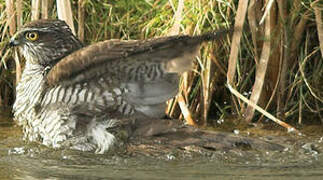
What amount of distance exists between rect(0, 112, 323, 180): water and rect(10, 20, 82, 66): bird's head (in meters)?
0.70

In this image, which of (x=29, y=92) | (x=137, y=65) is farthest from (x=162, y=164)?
(x=29, y=92)

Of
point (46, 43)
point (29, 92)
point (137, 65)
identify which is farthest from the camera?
point (46, 43)

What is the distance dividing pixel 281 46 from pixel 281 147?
106 cm

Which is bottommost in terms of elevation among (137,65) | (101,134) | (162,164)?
(162,164)

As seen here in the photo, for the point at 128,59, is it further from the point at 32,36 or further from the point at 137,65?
the point at 32,36

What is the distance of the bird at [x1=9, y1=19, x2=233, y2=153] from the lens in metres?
6.16

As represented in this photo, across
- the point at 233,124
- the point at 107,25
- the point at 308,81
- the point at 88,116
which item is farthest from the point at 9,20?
the point at 308,81

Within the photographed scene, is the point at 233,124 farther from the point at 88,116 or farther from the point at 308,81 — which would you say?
the point at 88,116

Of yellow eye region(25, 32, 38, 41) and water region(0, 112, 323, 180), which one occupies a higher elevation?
yellow eye region(25, 32, 38, 41)

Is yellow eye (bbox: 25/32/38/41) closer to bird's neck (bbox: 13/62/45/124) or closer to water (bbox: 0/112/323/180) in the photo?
bird's neck (bbox: 13/62/45/124)

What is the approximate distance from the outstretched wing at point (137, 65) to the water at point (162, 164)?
0.49 m

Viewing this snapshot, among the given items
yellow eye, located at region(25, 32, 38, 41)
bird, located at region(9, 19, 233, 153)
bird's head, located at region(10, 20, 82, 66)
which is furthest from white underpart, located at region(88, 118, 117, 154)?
yellow eye, located at region(25, 32, 38, 41)

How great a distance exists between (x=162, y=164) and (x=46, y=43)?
1.49 meters

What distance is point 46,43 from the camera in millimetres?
7020
